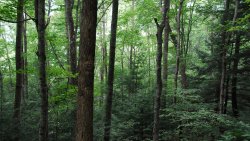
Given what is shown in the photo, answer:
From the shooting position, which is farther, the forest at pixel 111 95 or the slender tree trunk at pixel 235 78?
the slender tree trunk at pixel 235 78

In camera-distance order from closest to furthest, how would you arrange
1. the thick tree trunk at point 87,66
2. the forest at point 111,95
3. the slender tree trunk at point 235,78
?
the thick tree trunk at point 87,66 < the forest at point 111,95 < the slender tree trunk at point 235,78

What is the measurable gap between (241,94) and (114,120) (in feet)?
25.9

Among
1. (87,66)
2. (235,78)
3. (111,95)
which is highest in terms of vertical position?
(87,66)

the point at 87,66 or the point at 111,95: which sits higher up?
the point at 87,66

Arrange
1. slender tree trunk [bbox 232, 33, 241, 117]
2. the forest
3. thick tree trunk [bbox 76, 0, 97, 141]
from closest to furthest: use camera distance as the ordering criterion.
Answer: thick tree trunk [bbox 76, 0, 97, 141], the forest, slender tree trunk [bbox 232, 33, 241, 117]

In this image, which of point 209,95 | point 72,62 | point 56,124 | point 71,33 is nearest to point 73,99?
point 56,124

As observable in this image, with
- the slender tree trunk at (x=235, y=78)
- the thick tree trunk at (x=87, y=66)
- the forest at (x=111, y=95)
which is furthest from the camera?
the slender tree trunk at (x=235, y=78)

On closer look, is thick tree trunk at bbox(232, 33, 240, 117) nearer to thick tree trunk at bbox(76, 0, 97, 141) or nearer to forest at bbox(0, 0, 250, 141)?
forest at bbox(0, 0, 250, 141)

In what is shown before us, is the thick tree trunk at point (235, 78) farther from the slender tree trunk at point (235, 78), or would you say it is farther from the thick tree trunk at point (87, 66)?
the thick tree trunk at point (87, 66)

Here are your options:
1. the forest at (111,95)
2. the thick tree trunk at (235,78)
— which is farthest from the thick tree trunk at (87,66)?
the thick tree trunk at (235,78)

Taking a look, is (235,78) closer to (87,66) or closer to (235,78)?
(235,78)

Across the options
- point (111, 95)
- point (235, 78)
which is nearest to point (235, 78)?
point (235, 78)

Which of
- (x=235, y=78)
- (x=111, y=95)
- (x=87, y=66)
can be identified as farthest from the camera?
(x=235, y=78)

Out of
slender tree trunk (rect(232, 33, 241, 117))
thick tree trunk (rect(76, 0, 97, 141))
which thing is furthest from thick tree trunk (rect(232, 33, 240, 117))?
thick tree trunk (rect(76, 0, 97, 141))
